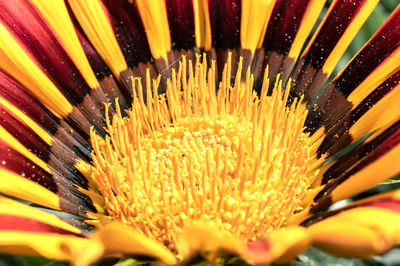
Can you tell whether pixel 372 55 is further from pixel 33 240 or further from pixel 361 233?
pixel 33 240

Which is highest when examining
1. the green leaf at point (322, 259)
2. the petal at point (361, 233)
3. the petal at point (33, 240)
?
the petal at point (33, 240)

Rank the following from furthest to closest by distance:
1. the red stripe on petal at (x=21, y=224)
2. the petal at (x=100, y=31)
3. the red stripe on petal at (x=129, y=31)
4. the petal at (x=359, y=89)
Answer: the red stripe on petal at (x=129, y=31)
the petal at (x=100, y=31)
the petal at (x=359, y=89)
the red stripe on petal at (x=21, y=224)

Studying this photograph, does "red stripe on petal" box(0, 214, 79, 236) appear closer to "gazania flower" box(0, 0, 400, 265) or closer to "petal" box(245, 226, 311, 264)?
"gazania flower" box(0, 0, 400, 265)

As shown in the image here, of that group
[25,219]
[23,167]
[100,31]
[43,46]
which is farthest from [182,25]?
[25,219]

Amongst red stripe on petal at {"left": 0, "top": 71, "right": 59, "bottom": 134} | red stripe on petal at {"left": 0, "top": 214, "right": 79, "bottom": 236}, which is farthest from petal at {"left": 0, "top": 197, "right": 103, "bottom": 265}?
red stripe on petal at {"left": 0, "top": 71, "right": 59, "bottom": 134}

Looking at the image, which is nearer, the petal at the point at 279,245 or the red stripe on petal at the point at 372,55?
the petal at the point at 279,245

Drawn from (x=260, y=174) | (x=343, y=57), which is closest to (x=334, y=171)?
(x=260, y=174)

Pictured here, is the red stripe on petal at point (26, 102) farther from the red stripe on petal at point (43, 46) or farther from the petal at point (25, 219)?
the petal at point (25, 219)

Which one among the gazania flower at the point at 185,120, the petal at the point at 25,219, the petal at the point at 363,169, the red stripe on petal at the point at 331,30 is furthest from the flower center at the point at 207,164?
the petal at the point at 25,219
